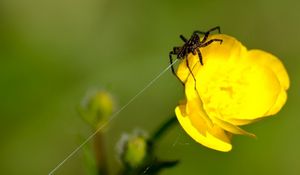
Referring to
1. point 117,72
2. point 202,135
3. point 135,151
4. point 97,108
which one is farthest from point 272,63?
point 117,72

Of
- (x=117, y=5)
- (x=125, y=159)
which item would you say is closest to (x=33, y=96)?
(x=117, y=5)

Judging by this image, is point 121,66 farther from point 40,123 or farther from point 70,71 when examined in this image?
point 40,123

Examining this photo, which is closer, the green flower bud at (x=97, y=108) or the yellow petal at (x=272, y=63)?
the yellow petal at (x=272, y=63)

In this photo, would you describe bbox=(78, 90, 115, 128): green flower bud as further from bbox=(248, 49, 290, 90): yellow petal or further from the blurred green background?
bbox=(248, 49, 290, 90): yellow petal

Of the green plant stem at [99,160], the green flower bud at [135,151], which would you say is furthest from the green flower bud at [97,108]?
the green flower bud at [135,151]

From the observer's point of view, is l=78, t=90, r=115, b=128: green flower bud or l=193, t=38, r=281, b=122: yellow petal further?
l=78, t=90, r=115, b=128: green flower bud

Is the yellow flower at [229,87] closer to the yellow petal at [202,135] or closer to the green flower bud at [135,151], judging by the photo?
the yellow petal at [202,135]

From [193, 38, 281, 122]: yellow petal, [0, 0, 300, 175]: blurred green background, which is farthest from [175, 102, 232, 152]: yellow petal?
[0, 0, 300, 175]: blurred green background

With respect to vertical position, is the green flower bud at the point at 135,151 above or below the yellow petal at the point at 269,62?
above
